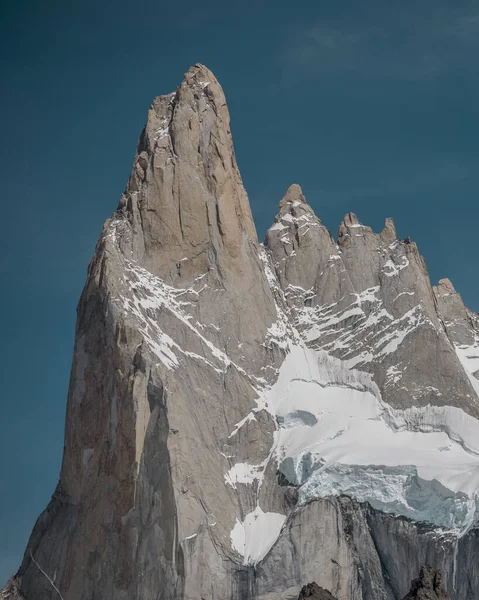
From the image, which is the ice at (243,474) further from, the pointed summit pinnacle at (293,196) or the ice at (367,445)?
the pointed summit pinnacle at (293,196)

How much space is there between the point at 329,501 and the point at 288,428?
11120 millimetres

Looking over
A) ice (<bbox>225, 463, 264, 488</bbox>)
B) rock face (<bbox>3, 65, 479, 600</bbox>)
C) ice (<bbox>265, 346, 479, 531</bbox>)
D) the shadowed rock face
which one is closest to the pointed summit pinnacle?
rock face (<bbox>3, 65, 479, 600</bbox>)

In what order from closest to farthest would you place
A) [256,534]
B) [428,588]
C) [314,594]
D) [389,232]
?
[428,588]
[314,594]
[256,534]
[389,232]

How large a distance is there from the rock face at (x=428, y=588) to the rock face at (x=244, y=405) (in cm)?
2936

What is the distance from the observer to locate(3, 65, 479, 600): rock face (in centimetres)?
9569

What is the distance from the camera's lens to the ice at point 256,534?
97.2 m

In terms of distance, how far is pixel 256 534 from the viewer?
99.3 meters

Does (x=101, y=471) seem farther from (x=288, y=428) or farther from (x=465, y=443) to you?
(x=465, y=443)

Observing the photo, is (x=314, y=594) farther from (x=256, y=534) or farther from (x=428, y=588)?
(x=256, y=534)

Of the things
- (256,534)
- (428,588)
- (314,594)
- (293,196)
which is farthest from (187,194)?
(428,588)

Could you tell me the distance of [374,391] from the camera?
113 m

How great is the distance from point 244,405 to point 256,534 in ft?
41.0

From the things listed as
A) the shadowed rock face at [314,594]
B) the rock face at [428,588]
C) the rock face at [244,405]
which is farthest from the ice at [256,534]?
the rock face at [428,588]

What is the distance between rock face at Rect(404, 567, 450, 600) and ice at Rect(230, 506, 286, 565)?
110 feet
